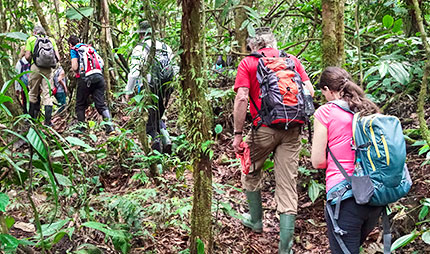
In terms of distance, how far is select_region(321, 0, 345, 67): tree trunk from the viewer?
4.02 meters

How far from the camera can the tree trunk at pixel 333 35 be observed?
4024mm

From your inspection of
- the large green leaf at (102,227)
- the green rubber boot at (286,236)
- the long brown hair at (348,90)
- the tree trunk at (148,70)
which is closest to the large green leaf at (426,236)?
the long brown hair at (348,90)

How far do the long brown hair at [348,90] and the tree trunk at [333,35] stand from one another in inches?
49.3

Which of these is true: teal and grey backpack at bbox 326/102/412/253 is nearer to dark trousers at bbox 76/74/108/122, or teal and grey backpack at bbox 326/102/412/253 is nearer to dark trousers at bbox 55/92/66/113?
dark trousers at bbox 76/74/108/122

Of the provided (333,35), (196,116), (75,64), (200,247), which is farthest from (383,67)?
(75,64)

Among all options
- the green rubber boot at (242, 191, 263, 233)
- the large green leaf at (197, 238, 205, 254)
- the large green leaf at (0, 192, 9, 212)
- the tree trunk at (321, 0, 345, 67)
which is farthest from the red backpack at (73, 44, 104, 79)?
the large green leaf at (0, 192, 9, 212)

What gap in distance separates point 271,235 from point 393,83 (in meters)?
2.87

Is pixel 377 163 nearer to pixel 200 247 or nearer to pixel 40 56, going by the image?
pixel 200 247

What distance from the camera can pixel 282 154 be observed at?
370 centimetres

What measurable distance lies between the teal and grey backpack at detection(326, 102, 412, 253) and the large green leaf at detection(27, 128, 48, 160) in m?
1.93

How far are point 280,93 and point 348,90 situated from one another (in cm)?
74

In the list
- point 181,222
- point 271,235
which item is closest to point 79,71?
point 181,222

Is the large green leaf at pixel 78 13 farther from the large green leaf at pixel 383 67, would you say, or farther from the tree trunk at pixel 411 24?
the tree trunk at pixel 411 24

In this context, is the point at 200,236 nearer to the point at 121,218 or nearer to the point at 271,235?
the point at 121,218
